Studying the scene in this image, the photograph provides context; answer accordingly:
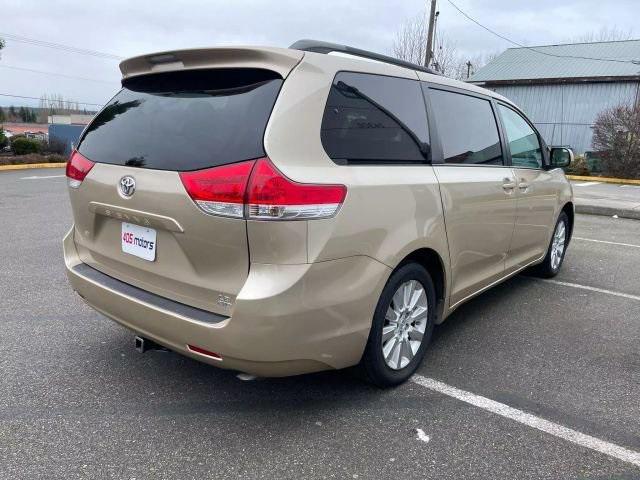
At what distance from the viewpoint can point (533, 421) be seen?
2787 millimetres

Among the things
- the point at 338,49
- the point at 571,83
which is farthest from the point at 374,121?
the point at 571,83

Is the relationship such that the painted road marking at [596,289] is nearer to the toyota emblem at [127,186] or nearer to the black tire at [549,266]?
the black tire at [549,266]

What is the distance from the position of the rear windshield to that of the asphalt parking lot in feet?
4.26

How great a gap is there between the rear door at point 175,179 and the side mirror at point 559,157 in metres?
3.65

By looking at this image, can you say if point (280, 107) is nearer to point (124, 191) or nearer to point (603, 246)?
point (124, 191)

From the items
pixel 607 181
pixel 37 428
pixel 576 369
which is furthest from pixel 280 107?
pixel 607 181

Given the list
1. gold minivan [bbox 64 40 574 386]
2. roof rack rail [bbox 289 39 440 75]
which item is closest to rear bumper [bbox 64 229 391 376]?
gold minivan [bbox 64 40 574 386]

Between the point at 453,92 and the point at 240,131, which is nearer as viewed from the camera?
the point at 240,131

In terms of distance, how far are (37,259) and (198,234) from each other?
406 centimetres

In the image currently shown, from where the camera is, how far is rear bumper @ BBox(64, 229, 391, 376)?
229cm

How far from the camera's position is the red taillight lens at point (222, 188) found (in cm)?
224

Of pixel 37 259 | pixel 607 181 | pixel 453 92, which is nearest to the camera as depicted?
pixel 453 92

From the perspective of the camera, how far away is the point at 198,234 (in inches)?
92.9

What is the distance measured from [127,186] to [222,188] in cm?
62
